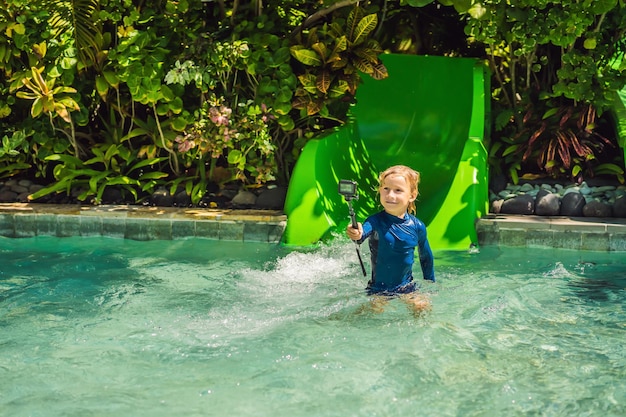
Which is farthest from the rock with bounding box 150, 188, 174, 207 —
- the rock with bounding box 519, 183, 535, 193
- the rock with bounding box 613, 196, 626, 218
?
the rock with bounding box 613, 196, 626, 218

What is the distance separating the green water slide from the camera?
6996mm

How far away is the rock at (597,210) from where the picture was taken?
7.15 m

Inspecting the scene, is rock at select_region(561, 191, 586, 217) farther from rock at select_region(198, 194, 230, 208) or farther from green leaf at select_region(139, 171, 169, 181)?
green leaf at select_region(139, 171, 169, 181)

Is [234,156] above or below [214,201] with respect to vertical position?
above

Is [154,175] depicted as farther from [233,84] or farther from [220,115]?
[233,84]

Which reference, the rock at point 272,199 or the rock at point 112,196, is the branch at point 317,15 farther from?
the rock at point 112,196

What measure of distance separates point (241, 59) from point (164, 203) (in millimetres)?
1536

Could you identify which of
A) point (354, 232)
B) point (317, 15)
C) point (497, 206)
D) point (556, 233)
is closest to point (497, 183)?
point (497, 206)

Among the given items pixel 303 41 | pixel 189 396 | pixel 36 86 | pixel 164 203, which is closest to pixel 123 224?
pixel 164 203

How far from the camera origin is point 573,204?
23.8ft

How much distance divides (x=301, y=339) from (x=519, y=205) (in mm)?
3538

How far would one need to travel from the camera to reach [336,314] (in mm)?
4812

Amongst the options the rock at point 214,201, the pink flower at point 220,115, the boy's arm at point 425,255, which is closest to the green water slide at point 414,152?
the pink flower at point 220,115

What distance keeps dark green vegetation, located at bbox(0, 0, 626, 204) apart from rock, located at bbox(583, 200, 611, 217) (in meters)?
0.57
